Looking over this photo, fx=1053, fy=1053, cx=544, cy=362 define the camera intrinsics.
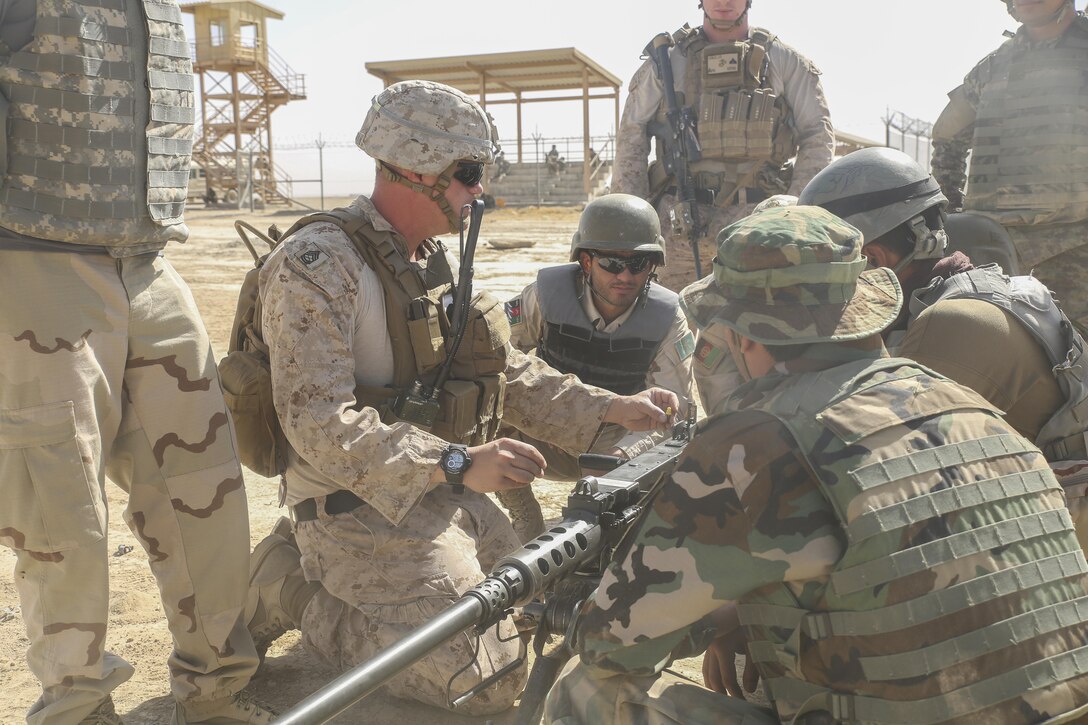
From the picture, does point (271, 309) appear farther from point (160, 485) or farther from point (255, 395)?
point (160, 485)

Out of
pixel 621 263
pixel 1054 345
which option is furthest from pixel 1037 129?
pixel 1054 345

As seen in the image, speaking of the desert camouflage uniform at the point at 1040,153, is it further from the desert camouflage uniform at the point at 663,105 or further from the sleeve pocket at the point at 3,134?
the sleeve pocket at the point at 3,134

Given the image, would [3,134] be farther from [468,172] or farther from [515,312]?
[515,312]

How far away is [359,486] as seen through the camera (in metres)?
3.49

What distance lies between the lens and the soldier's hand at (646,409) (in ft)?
13.1

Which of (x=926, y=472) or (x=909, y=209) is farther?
(x=909, y=209)

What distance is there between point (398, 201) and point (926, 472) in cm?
228

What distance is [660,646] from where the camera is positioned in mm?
2369

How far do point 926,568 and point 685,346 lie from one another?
113 inches

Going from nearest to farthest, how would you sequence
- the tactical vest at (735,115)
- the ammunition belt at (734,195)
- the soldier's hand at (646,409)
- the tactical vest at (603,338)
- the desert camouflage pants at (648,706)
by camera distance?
1. the desert camouflage pants at (648,706)
2. the soldier's hand at (646,409)
3. the tactical vest at (603,338)
4. the tactical vest at (735,115)
5. the ammunition belt at (734,195)

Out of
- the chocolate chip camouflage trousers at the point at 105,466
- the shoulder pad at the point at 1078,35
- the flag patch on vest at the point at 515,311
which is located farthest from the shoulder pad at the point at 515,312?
the shoulder pad at the point at 1078,35

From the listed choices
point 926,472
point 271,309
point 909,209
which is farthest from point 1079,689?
point 271,309

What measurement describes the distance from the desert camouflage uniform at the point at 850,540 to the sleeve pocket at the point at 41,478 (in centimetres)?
163

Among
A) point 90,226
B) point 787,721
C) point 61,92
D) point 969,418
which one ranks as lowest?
point 787,721
